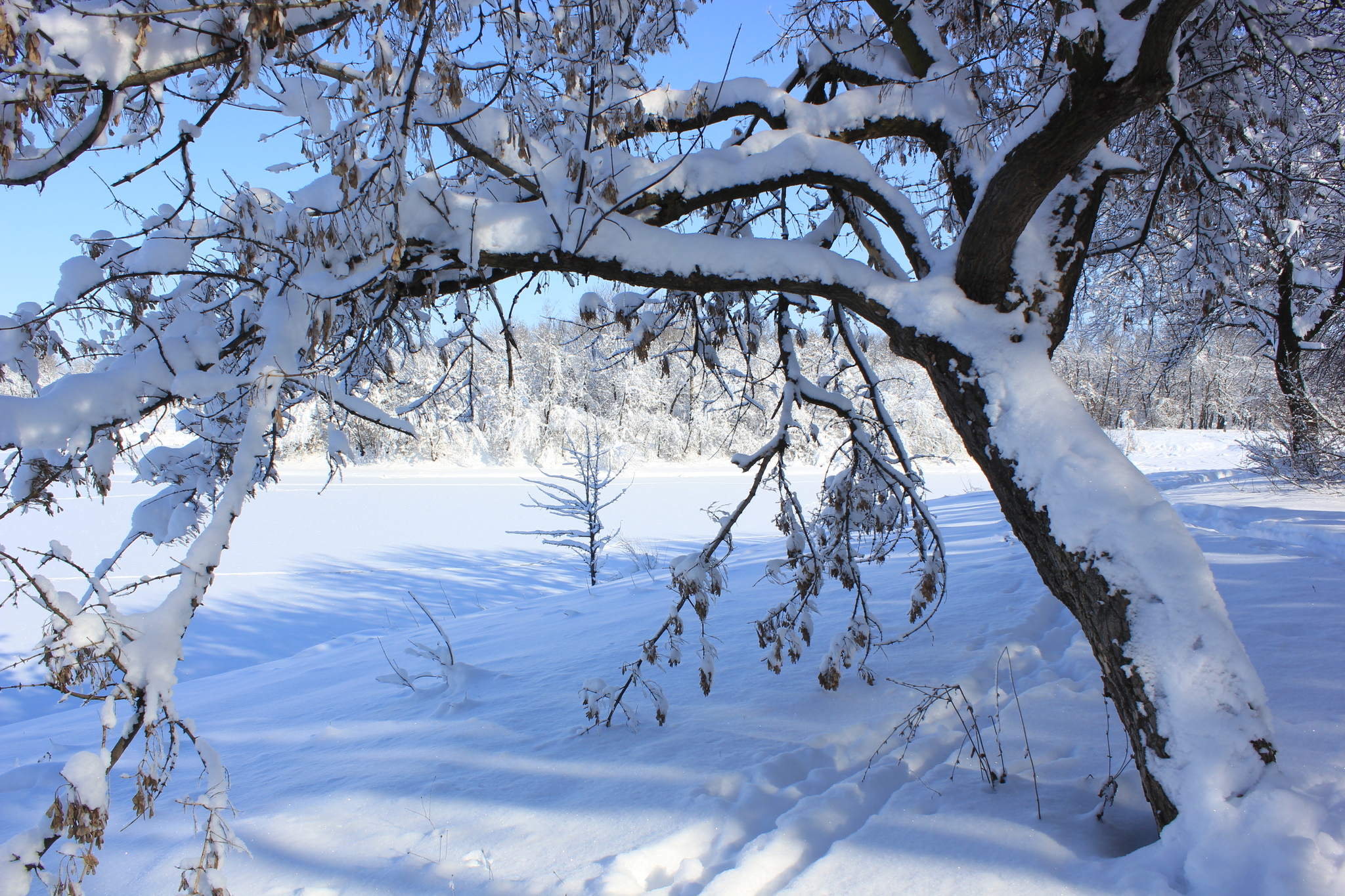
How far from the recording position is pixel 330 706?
4.50 m

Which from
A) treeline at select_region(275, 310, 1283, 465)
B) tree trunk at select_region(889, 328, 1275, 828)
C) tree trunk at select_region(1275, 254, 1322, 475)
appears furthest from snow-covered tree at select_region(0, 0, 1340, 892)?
treeline at select_region(275, 310, 1283, 465)

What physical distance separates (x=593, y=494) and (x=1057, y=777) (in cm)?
938

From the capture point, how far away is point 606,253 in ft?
8.27

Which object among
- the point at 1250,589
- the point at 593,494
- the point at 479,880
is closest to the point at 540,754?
the point at 479,880

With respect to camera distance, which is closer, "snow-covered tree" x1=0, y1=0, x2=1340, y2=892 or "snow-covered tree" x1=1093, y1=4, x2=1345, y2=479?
"snow-covered tree" x1=0, y1=0, x2=1340, y2=892

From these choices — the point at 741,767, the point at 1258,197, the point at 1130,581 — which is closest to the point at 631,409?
the point at 1258,197

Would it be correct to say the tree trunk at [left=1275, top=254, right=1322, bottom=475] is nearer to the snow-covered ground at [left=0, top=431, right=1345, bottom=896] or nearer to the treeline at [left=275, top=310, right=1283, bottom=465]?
the snow-covered ground at [left=0, top=431, right=1345, bottom=896]

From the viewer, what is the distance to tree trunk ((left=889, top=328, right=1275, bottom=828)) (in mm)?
1832

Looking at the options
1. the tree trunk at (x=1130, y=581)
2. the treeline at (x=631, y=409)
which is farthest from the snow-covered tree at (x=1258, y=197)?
the treeline at (x=631, y=409)

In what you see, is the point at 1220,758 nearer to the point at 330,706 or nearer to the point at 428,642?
the point at 330,706

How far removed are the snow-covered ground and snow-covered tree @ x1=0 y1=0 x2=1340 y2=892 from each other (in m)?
0.26

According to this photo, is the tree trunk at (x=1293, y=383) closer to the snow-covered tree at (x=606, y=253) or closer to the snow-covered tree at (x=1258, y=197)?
the snow-covered tree at (x=1258, y=197)

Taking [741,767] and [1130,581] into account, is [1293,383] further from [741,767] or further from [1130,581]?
[741,767]

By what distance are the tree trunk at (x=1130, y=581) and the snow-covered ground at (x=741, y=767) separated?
0.55ft
